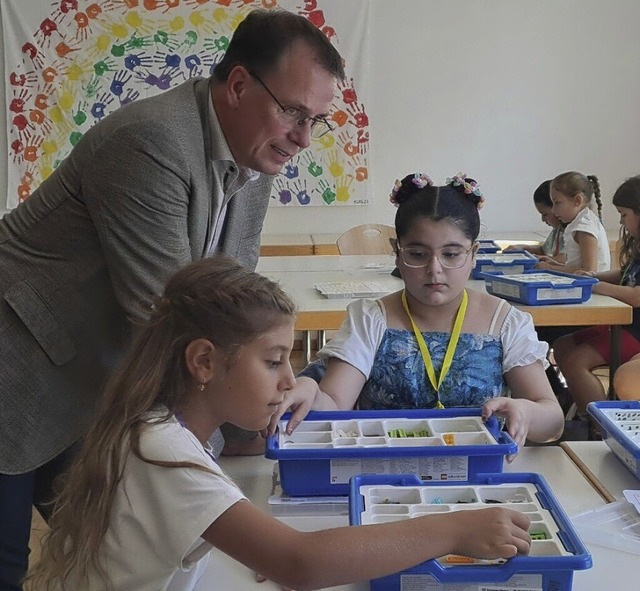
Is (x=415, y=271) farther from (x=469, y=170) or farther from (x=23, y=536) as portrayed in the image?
(x=469, y=170)

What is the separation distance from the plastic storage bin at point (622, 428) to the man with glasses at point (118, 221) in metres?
0.69

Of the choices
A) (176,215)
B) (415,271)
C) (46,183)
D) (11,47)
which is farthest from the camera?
(11,47)

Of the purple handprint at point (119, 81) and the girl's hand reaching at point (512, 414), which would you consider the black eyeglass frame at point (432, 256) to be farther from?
the purple handprint at point (119, 81)

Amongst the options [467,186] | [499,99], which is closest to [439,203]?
[467,186]

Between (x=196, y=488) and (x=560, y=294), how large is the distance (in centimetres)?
183

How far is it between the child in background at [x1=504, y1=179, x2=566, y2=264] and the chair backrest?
2.12 feet

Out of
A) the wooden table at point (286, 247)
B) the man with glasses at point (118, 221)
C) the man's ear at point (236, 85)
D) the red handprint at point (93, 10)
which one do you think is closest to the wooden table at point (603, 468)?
the man with glasses at point (118, 221)

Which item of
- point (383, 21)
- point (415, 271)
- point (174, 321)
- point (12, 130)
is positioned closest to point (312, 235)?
point (383, 21)

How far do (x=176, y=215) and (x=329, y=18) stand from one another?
373 cm

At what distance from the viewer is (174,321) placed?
0.98 m

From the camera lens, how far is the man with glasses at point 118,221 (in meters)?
1.26

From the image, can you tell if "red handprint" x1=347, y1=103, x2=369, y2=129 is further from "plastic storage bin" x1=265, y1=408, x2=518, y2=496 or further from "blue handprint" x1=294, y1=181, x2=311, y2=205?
"plastic storage bin" x1=265, y1=408, x2=518, y2=496

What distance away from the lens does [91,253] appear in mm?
1367

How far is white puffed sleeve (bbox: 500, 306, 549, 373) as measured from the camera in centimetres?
155
